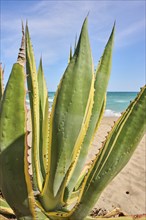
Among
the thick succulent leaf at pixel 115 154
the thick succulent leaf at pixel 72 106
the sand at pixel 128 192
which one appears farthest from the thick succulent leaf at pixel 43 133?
the sand at pixel 128 192

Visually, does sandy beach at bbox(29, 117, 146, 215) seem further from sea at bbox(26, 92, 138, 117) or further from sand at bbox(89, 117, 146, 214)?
→ sea at bbox(26, 92, 138, 117)

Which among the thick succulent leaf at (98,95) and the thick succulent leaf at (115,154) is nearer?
the thick succulent leaf at (115,154)

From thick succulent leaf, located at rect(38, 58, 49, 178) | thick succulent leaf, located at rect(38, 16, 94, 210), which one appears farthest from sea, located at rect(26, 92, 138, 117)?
thick succulent leaf, located at rect(38, 16, 94, 210)

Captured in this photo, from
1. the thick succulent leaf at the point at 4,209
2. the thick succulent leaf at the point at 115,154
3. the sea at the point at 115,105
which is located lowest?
the sea at the point at 115,105

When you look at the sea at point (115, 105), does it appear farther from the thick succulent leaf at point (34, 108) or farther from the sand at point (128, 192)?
the thick succulent leaf at point (34, 108)

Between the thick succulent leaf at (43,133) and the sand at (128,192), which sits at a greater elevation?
the thick succulent leaf at (43,133)

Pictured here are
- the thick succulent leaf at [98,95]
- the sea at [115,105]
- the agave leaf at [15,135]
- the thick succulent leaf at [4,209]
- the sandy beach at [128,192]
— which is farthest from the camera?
the sea at [115,105]

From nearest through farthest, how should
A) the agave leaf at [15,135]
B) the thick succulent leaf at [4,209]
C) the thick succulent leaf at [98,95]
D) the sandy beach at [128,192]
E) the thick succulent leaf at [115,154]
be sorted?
the agave leaf at [15,135], the thick succulent leaf at [115,154], the thick succulent leaf at [4,209], the thick succulent leaf at [98,95], the sandy beach at [128,192]
